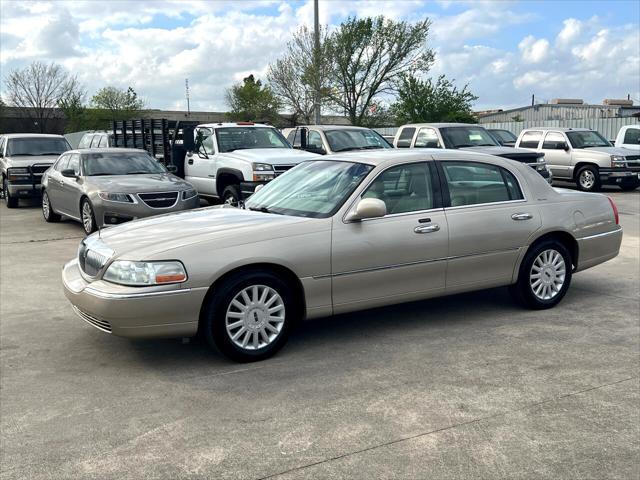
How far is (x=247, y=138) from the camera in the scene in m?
13.4

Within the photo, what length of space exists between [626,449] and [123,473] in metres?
2.62

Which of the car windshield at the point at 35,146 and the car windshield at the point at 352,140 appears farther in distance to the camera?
the car windshield at the point at 35,146

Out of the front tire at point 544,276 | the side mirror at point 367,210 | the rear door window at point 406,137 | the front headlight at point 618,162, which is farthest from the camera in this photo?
the front headlight at point 618,162

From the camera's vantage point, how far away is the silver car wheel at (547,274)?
20.5 feet

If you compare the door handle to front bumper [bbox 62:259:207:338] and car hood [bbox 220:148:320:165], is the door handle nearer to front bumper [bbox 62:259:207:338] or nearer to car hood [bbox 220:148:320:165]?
front bumper [bbox 62:259:207:338]

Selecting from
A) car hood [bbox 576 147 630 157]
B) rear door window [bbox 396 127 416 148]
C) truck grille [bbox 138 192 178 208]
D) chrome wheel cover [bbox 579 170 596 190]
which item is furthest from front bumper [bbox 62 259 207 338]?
car hood [bbox 576 147 630 157]

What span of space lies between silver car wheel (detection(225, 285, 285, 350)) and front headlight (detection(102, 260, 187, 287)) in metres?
0.45

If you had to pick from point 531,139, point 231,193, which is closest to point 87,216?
point 231,193

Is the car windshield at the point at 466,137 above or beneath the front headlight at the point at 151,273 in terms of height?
above

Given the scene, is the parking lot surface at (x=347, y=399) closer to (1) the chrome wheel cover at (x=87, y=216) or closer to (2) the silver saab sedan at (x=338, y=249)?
(2) the silver saab sedan at (x=338, y=249)

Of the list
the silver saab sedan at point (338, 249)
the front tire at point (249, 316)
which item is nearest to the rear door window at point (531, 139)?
the silver saab sedan at point (338, 249)

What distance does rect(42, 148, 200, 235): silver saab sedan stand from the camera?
1053 cm

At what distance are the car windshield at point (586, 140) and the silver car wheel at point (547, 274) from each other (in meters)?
14.4

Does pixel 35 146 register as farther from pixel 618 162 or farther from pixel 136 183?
pixel 618 162
